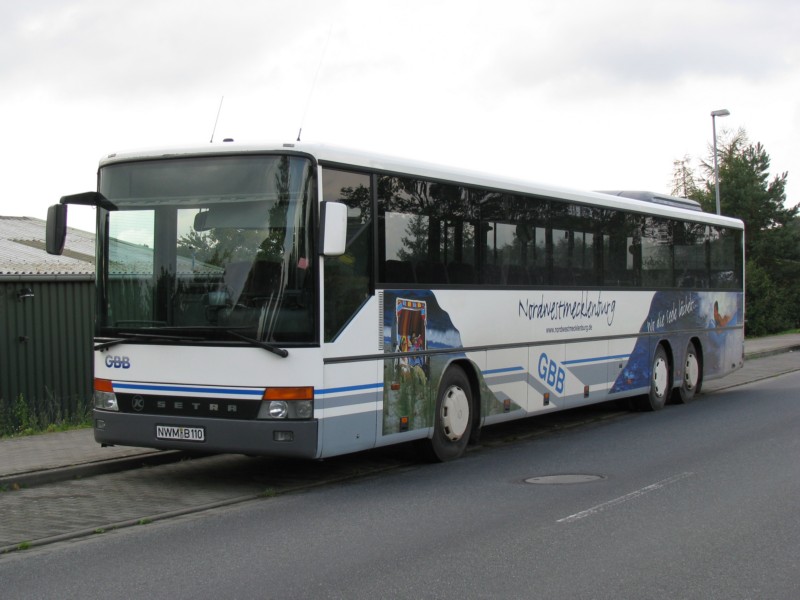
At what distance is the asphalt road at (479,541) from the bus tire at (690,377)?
21.5 ft

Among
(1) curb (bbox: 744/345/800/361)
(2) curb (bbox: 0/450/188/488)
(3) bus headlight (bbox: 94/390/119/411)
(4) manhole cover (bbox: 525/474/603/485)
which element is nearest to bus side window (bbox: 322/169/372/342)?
(3) bus headlight (bbox: 94/390/119/411)

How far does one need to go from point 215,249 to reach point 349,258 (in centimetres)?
126

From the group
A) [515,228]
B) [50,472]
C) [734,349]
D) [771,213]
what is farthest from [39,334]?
[771,213]

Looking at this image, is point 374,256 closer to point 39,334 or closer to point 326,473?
point 326,473

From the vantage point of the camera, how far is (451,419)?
1106 cm

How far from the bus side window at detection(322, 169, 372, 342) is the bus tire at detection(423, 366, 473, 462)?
1.80 m

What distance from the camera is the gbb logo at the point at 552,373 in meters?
13.1

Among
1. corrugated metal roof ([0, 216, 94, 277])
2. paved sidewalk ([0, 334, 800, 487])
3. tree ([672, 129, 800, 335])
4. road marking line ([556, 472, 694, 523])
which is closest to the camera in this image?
road marking line ([556, 472, 694, 523])

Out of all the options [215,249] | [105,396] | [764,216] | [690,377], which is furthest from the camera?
[764,216]

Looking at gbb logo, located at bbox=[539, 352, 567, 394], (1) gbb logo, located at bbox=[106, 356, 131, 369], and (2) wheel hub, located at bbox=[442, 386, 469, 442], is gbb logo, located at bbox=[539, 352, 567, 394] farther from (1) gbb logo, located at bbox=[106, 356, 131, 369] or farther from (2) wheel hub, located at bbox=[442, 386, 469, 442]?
(1) gbb logo, located at bbox=[106, 356, 131, 369]

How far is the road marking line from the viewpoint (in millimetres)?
8086

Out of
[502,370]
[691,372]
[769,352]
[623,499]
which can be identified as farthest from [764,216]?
[623,499]

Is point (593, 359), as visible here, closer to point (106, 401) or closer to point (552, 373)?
point (552, 373)

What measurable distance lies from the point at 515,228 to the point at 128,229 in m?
4.90
